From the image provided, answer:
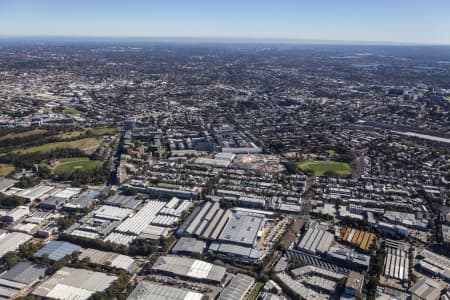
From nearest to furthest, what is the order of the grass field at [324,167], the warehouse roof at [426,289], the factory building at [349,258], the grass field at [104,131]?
the warehouse roof at [426,289] → the factory building at [349,258] → the grass field at [324,167] → the grass field at [104,131]

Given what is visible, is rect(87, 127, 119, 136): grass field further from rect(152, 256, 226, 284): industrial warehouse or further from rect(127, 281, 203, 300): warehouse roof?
rect(127, 281, 203, 300): warehouse roof

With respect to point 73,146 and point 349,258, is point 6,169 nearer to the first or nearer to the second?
point 73,146

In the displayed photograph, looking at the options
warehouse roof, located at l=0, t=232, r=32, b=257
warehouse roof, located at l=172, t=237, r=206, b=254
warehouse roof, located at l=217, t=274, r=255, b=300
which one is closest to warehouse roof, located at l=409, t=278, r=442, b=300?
warehouse roof, located at l=217, t=274, r=255, b=300

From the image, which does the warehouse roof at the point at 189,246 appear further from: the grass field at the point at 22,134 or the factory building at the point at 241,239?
the grass field at the point at 22,134

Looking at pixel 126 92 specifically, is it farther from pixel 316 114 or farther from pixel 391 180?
pixel 391 180

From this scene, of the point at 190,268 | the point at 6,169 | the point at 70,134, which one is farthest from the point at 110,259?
the point at 70,134

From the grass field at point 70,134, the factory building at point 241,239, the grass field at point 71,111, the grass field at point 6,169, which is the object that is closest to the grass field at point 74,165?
the grass field at point 6,169
